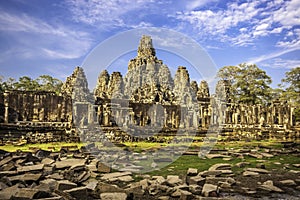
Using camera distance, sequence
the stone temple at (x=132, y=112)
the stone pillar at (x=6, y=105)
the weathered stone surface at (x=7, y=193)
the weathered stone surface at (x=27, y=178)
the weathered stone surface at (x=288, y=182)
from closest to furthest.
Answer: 1. the weathered stone surface at (x=7, y=193)
2. the weathered stone surface at (x=27, y=178)
3. the weathered stone surface at (x=288, y=182)
4. the stone pillar at (x=6, y=105)
5. the stone temple at (x=132, y=112)

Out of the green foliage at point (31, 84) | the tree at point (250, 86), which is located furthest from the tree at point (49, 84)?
the tree at point (250, 86)

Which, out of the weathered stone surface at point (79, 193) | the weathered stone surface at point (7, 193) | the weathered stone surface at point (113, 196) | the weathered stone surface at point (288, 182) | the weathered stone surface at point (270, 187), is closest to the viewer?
the weathered stone surface at point (7, 193)

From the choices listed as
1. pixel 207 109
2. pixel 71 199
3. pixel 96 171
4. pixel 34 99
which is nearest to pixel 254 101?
pixel 207 109

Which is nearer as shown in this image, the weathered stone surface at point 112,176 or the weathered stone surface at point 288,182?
the weathered stone surface at point 288,182

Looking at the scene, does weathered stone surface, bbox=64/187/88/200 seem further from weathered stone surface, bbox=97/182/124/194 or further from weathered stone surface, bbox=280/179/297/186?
weathered stone surface, bbox=280/179/297/186

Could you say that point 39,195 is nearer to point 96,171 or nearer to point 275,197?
point 96,171

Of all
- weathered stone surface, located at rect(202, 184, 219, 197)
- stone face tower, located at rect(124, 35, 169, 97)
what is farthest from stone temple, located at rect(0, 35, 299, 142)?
weathered stone surface, located at rect(202, 184, 219, 197)

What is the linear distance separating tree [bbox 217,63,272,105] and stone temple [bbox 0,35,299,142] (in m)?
8.40

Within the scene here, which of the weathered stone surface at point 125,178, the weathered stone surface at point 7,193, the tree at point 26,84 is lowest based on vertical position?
the weathered stone surface at point 125,178

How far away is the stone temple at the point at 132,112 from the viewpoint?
64.7 feet

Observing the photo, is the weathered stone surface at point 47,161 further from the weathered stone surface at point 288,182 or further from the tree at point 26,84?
the tree at point 26,84

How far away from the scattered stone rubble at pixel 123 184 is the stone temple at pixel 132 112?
33.7ft

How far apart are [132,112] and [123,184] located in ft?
58.0

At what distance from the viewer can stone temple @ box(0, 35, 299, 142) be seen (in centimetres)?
1973
